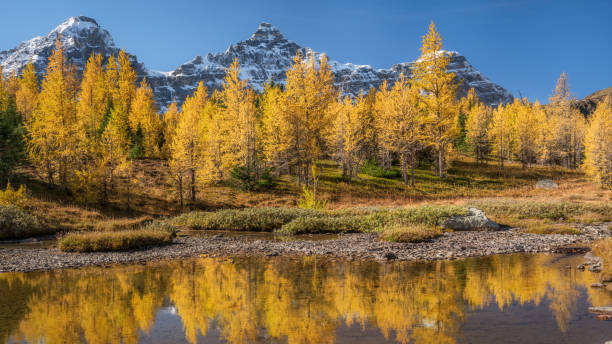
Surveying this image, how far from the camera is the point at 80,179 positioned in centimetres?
3250

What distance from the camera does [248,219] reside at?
1008 inches

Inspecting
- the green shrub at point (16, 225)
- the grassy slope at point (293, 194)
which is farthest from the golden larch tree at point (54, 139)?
the green shrub at point (16, 225)

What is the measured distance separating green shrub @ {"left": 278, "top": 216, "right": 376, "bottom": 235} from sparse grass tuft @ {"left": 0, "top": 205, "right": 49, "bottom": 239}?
14848 millimetres

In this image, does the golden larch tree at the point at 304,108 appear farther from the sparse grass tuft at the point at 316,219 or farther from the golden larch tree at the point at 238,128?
the sparse grass tuft at the point at 316,219

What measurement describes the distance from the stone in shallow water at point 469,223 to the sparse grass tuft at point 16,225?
79.9ft

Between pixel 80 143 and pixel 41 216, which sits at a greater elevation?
pixel 80 143

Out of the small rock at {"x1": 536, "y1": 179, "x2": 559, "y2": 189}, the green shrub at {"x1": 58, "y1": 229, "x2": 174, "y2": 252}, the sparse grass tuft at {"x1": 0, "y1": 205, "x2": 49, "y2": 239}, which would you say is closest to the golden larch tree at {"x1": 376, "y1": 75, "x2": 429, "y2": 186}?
the small rock at {"x1": 536, "y1": 179, "x2": 559, "y2": 189}

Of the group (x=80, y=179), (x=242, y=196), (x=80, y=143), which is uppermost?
(x=80, y=143)

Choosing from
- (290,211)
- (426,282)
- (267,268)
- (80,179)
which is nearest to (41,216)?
(80,179)

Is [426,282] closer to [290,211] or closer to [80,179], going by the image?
[290,211]

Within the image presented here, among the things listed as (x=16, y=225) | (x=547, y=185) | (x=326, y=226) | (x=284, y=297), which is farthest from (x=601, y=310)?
(x=547, y=185)

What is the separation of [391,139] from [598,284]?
35.1m

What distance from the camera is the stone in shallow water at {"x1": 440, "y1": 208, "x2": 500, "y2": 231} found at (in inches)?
845

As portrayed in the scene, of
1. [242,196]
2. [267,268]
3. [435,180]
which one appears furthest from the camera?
[435,180]
